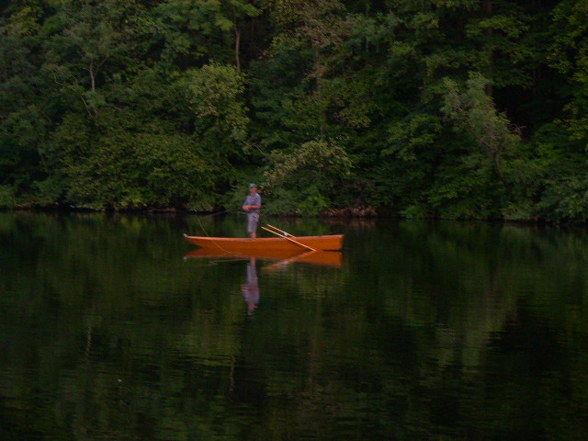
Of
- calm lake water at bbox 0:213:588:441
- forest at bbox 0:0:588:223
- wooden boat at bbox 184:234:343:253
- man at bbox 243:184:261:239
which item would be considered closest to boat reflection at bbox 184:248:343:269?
wooden boat at bbox 184:234:343:253

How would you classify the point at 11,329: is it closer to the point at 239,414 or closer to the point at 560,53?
the point at 239,414

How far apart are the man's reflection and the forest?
18590 mm

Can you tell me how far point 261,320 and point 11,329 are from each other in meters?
3.83

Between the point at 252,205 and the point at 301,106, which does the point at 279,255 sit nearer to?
the point at 252,205

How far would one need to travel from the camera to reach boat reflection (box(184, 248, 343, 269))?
28.2 meters

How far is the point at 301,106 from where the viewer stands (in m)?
48.8

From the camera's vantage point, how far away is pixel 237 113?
4925 cm

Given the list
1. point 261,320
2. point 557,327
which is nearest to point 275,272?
point 261,320

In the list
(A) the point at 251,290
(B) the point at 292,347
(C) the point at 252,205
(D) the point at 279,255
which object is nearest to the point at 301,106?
(C) the point at 252,205

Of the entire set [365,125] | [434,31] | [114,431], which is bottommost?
[114,431]

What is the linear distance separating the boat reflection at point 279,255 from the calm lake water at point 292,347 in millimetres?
697

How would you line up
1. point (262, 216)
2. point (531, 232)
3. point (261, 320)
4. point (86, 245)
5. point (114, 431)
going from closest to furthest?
point (114, 431)
point (261, 320)
point (86, 245)
point (531, 232)
point (262, 216)

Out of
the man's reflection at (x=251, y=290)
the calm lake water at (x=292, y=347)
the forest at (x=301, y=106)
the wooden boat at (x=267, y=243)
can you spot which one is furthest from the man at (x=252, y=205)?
the forest at (x=301, y=106)

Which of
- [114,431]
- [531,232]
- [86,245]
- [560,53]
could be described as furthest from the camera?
[560,53]
